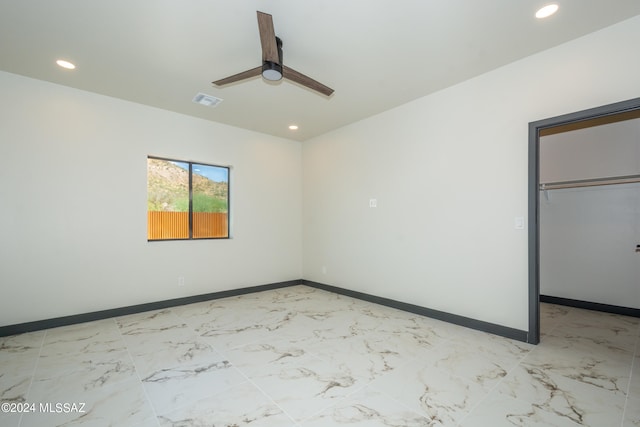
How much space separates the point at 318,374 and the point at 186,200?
3414mm

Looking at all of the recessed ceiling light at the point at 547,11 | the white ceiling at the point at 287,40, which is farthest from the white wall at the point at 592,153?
the recessed ceiling light at the point at 547,11

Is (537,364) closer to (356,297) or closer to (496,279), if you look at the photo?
(496,279)

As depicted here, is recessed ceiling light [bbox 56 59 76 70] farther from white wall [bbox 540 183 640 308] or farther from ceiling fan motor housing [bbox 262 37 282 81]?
white wall [bbox 540 183 640 308]

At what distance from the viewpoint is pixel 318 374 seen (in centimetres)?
233

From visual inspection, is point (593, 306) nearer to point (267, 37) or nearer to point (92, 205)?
point (267, 37)

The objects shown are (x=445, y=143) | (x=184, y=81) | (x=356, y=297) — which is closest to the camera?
(x=184, y=81)

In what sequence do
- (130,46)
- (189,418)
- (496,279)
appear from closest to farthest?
(189,418)
(130,46)
(496,279)

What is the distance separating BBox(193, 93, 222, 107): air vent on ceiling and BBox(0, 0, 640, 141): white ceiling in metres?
0.12

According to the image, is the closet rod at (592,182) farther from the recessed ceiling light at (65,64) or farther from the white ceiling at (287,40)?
the recessed ceiling light at (65,64)

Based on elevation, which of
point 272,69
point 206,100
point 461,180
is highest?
point 206,100

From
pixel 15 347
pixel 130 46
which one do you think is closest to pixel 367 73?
pixel 130 46

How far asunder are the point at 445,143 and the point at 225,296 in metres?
4.02

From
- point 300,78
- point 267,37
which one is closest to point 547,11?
point 300,78

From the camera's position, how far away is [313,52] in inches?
110
